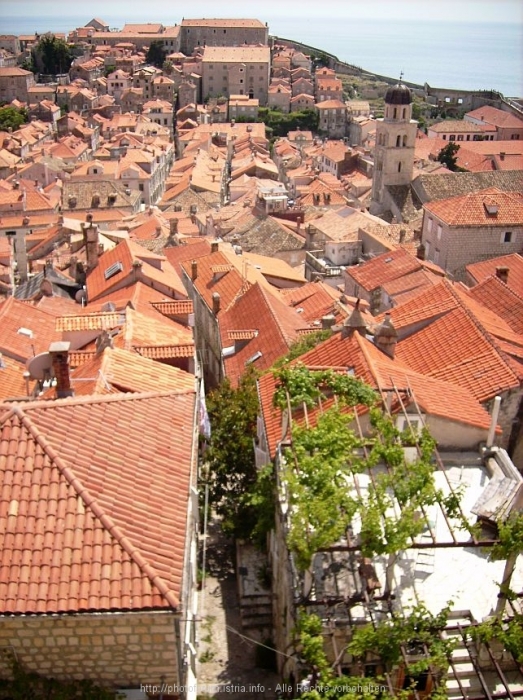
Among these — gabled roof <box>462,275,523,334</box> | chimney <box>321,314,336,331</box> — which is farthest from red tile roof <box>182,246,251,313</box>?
gabled roof <box>462,275,523,334</box>

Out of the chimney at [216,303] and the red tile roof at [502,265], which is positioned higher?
the red tile roof at [502,265]

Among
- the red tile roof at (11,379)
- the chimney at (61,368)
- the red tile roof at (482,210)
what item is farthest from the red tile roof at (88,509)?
the red tile roof at (482,210)

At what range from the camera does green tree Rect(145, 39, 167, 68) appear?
14701cm

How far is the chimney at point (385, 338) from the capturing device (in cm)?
1748

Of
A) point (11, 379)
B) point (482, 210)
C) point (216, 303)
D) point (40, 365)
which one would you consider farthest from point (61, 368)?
point (482, 210)

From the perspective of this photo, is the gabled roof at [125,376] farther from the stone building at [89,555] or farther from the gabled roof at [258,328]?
the gabled roof at [258,328]

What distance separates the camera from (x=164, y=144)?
92188 millimetres

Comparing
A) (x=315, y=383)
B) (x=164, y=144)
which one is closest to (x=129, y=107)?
(x=164, y=144)

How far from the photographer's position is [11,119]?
351 ft

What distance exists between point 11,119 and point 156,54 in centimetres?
5030

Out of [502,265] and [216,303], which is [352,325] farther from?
[502,265]

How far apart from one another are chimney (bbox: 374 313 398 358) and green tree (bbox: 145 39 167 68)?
143m

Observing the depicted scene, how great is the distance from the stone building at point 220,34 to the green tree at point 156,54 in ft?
31.0

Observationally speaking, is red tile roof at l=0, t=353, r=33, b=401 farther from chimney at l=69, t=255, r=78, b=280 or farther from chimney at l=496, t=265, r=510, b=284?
chimney at l=496, t=265, r=510, b=284
